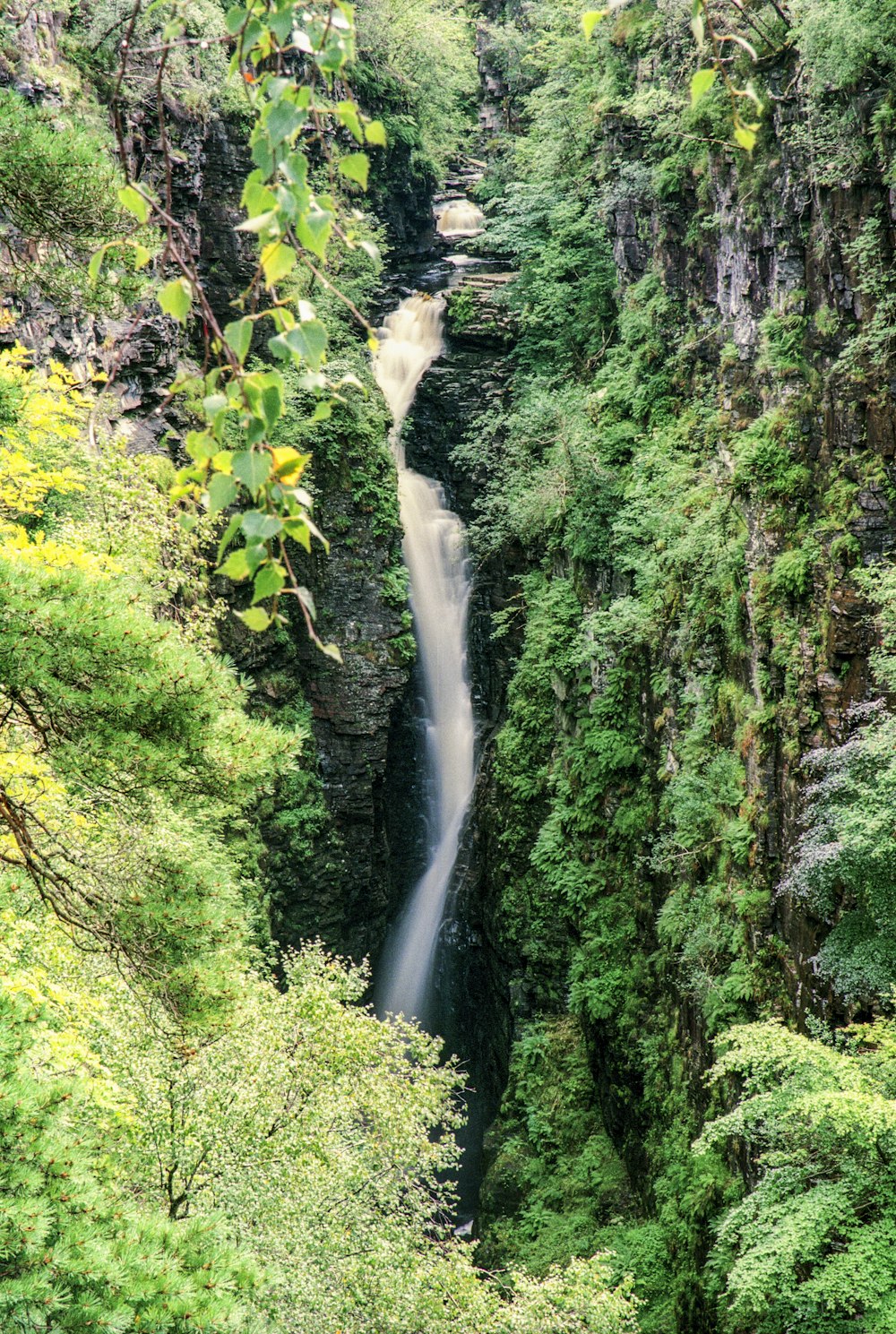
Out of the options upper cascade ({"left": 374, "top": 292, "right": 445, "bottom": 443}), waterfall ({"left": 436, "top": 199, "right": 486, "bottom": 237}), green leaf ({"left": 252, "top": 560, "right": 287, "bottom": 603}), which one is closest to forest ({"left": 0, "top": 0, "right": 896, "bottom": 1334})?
green leaf ({"left": 252, "top": 560, "right": 287, "bottom": 603})

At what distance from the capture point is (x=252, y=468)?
1408mm

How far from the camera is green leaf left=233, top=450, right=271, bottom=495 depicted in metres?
1.39

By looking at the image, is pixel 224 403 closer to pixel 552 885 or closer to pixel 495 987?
pixel 552 885

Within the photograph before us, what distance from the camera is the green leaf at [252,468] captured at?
139 cm

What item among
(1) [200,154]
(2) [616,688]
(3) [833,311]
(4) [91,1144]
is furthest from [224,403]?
(1) [200,154]

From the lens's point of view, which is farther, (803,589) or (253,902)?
(253,902)

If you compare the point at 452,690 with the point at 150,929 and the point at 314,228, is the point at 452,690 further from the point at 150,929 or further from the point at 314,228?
the point at 314,228

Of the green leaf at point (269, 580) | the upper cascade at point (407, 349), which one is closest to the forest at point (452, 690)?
the green leaf at point (269, 580)

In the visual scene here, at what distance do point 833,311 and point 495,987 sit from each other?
11.1 meters

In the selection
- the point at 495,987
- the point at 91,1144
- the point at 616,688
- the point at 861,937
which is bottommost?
the point at 495,987

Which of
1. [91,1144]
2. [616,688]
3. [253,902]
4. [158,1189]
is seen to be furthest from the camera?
[253,902]

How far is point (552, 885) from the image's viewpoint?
12711 mm

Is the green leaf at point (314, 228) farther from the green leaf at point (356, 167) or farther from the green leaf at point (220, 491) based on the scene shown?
the green leaf at point (220, 491)

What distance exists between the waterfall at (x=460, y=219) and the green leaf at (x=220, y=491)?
22.6 m
